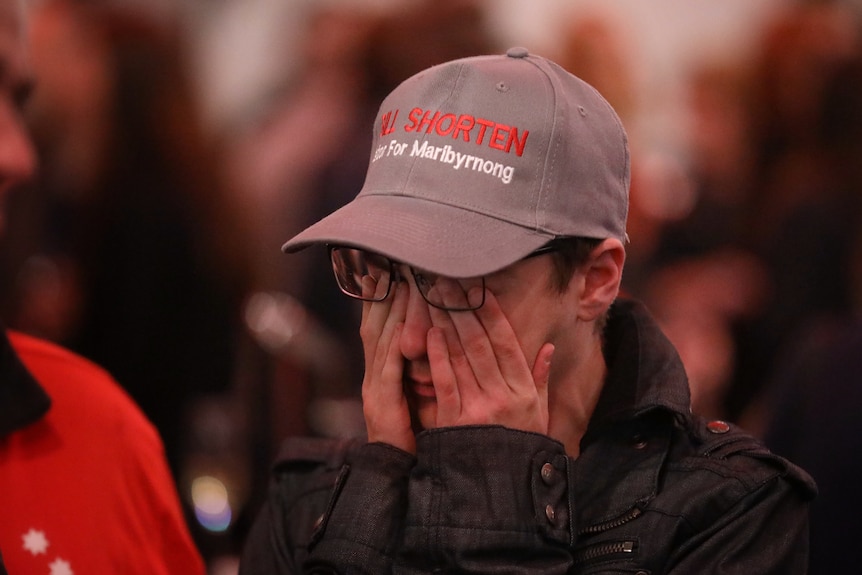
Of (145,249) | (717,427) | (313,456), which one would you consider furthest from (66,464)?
(145,249)

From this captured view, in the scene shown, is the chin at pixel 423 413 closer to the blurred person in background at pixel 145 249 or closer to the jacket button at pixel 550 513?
the jacket button at pixel 550 513

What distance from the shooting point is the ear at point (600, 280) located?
1790 mm

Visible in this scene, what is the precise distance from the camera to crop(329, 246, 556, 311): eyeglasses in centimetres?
170

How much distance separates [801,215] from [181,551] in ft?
9.16

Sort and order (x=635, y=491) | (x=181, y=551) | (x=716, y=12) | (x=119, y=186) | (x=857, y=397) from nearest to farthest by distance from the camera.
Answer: (x=635, y=491) < (x=181, y=551) < (x=857, y=397) < (x=119, y=186) < (x=716, y=12)

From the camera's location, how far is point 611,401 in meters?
1.83

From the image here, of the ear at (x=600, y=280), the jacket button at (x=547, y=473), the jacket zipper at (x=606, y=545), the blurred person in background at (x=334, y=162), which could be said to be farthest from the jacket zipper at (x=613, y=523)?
the blurred person in background at (x=334, y=162)

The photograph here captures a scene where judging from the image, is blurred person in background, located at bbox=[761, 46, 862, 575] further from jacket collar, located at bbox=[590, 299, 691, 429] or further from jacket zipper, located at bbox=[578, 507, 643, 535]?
jacket zipper, located at bbox=[578, 507, 643, 535]

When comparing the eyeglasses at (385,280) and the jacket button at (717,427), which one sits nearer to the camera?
the eyeglasses at (385,280)

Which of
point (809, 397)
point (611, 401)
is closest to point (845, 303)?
point (809, 397)

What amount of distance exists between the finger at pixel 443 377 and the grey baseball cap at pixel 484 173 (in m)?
0.18

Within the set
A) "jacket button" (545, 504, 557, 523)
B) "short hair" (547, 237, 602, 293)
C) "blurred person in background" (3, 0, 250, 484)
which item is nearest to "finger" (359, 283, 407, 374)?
"short hair" (547, 237, 602, 293)

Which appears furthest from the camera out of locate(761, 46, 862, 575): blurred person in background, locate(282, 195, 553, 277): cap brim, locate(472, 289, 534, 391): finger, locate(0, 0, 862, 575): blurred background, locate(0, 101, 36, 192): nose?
locate(0, 0, 862, 575): blurred background

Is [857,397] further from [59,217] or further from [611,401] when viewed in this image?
[59,217]
